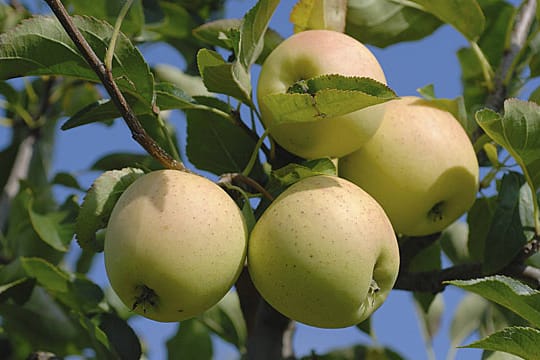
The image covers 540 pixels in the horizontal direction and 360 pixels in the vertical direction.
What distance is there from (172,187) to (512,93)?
909mm

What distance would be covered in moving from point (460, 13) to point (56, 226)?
855 millimetres

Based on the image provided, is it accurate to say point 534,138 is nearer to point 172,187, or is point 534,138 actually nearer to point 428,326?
point 172,187

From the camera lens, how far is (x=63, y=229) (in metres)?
1.52

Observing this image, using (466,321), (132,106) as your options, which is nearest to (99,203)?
(132,106)

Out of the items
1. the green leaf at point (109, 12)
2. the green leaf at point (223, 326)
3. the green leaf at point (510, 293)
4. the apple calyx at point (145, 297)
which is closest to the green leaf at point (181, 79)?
the green leaf at point (109, 12)

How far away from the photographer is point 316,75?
3.51 feet

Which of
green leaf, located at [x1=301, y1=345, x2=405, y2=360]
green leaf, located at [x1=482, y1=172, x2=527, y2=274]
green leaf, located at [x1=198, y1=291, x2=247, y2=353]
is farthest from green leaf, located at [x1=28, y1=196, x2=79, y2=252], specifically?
green leaf, located at [x1=482, y1=172, x2=527, y2=274]

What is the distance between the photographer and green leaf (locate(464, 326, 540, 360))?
2.92ft

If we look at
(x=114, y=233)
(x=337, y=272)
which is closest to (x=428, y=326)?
(x=337, y=272)

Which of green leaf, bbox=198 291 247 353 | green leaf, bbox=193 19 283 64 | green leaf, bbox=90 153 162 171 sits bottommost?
green leaf, bbox=198 291 247 353

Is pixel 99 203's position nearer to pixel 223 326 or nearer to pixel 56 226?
pixel 56 226

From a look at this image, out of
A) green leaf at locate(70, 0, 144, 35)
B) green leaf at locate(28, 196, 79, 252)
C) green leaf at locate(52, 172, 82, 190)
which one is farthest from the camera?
green leaf at locate(52, 172, 82, 190)

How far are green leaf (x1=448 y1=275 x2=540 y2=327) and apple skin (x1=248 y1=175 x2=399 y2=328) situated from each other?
0.12m

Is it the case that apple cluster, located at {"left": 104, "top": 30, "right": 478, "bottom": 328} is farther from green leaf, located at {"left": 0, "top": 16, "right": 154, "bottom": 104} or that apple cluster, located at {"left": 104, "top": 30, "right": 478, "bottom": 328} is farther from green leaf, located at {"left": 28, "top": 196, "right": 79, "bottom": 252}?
green leaf, located at {"left": 28, "top": 196, "right": 79, "bottom": 252}
